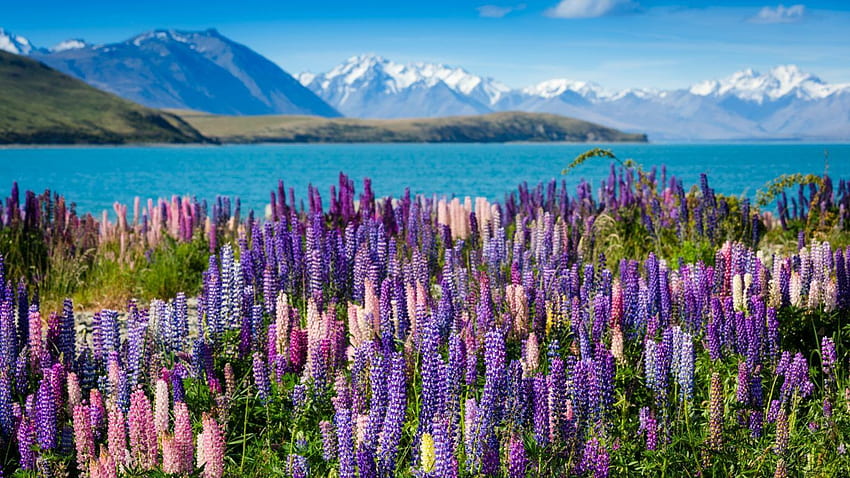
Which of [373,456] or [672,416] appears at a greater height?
[373,456]

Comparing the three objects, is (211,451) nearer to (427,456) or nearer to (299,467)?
(299,467)

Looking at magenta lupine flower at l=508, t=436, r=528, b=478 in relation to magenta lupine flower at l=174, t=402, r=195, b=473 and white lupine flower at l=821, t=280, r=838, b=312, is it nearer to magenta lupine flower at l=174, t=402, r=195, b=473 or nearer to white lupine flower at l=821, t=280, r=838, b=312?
magenta lupine flower at l=174, t=402, r=195, b=473

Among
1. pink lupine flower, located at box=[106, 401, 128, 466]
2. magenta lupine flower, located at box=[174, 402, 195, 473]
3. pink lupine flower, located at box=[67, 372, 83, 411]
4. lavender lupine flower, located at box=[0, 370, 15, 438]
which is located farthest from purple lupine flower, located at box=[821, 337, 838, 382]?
lavender lupine flower, located at box=[0, 370, 15, 438]

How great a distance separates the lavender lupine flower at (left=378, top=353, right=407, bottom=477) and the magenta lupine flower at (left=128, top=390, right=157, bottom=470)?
1147 millimetres

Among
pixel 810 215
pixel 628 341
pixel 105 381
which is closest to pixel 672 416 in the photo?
pixel 628 341

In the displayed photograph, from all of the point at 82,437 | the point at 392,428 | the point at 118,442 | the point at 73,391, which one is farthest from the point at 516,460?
the point at 73,391

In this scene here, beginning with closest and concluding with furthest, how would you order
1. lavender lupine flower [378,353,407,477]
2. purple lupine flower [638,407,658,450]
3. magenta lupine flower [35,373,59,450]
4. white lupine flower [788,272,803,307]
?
lavender lupine flower [378,353,407,477], purple lupine flower [638,407,658,450], magenta lupine flower [35,373,59,450], white lupine flower [788,272,803,307]

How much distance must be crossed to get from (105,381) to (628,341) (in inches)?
150

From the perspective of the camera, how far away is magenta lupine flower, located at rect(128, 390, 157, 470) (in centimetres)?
401

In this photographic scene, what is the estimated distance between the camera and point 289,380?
17.7ft

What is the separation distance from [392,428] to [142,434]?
1350 millimetres

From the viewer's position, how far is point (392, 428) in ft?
12.1

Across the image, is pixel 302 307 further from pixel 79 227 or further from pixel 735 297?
pixel 79 227

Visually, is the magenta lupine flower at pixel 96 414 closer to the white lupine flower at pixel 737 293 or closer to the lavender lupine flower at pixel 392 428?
the lavender lupine flower at pixel 392 428
